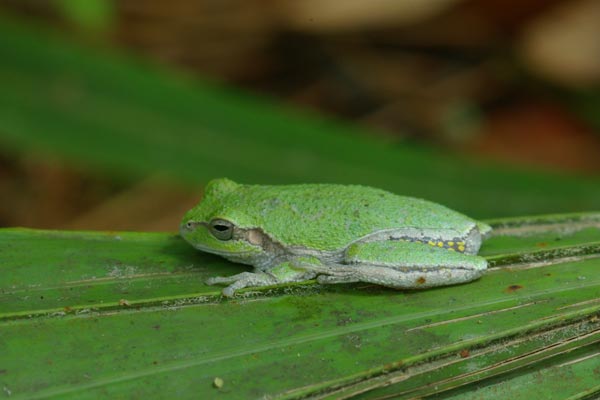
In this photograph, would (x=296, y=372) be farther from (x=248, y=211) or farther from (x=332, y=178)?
(x=332, y=178)

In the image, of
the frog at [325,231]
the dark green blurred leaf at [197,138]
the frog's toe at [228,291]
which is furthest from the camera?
the dark green blurred leaf at [197,138]

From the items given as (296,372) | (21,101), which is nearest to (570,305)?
(296,372)

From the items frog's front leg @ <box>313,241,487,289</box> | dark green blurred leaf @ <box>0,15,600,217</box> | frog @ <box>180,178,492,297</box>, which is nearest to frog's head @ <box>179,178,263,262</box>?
frog @ <box>180,178,492,297</box>

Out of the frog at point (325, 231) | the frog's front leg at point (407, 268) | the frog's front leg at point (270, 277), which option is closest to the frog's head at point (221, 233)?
the frog at point (325, 231)

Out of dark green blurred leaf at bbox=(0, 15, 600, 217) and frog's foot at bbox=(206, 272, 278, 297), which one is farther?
dark green blurred leaf at bbox=(0, 15, 600, 217)

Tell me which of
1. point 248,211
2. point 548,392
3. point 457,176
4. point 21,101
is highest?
point 21,101

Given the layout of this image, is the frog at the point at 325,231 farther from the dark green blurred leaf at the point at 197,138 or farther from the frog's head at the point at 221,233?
the dark green blurred leaf at the point at 197,138

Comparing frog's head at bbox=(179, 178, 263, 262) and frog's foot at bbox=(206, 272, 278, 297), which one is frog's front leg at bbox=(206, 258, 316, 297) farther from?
frog's head at bbox=(179, 178, 263, 262)
